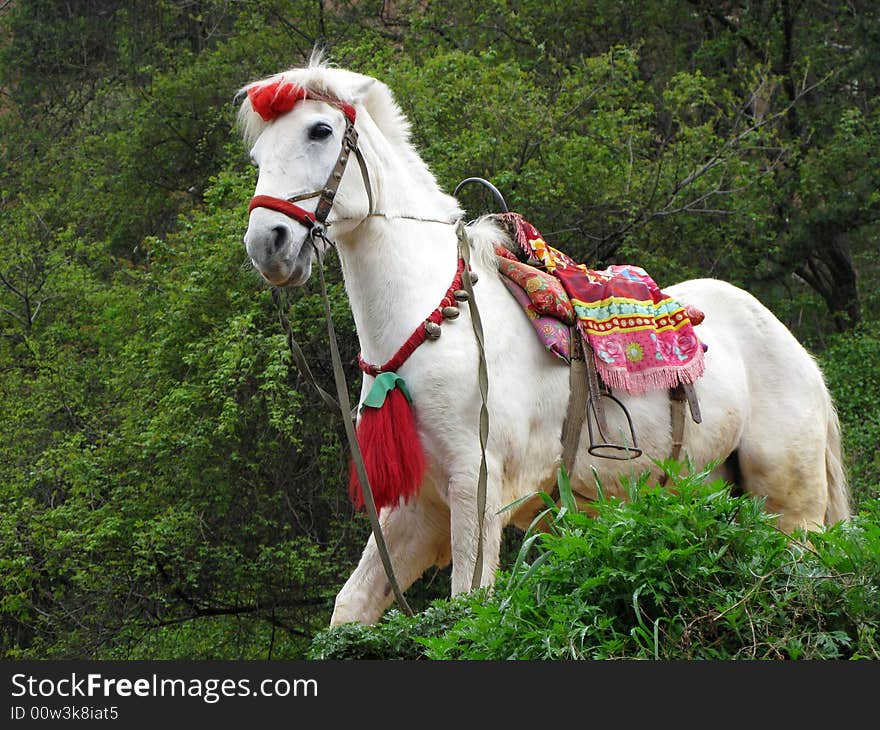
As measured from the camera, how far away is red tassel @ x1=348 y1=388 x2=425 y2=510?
189 inches

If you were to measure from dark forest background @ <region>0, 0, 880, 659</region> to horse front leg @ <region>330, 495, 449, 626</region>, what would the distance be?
3.35m

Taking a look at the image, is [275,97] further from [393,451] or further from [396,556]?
[396,556]

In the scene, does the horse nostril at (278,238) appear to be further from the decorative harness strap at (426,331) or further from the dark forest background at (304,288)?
the dark forest background at (304,288)

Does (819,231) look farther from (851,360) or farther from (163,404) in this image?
(163,404)

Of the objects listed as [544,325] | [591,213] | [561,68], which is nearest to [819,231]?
[561,68]

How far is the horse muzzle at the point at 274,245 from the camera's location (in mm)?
4652

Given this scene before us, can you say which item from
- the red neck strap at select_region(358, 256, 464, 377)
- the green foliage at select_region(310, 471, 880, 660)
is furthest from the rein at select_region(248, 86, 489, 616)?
the green foliage at select_region(310, 471, 880, 660)

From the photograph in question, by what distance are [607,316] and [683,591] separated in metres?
2.47

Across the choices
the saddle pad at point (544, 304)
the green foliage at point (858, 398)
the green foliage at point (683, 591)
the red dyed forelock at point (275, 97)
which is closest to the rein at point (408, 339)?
the red dyed forelock at point (275, 97)

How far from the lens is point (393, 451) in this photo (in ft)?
15.7

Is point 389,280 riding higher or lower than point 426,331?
higher

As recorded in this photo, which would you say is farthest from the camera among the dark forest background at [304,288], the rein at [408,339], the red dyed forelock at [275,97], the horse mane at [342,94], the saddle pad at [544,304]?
the dark forest background at [304,288]

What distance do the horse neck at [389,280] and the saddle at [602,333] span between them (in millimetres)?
415

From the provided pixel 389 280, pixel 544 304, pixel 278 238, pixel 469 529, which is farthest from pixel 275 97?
pixel 469 529
